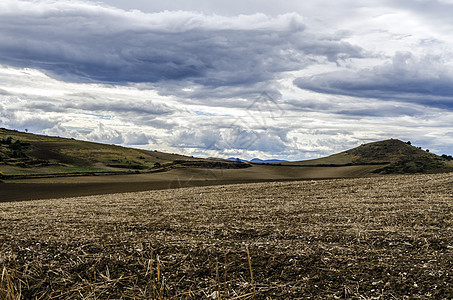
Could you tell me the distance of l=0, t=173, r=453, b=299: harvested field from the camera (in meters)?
7.03

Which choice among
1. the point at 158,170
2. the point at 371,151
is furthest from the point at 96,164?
the point at 371,151

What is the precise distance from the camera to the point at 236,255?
8.95 m

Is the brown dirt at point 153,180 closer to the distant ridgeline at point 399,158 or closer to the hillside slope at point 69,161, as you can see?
the distant ridgeline at point 399,158

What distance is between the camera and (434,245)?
915cm

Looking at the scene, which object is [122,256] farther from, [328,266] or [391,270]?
[391,270]

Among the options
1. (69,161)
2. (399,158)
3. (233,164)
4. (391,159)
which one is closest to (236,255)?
(391,159)

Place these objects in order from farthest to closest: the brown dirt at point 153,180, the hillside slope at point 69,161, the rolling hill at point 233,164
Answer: the hillside slope at point 69,161
the rolling hill at point 233,164
the brown dirt at point 153,180

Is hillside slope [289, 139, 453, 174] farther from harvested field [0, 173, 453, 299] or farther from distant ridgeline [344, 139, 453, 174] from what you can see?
harvested field [0, 173, 453, 299]

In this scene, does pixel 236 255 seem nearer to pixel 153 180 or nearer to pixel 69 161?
pixel 153 180

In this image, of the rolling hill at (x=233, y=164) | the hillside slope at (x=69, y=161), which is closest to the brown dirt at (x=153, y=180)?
the rolling hill at (x=233, y=164)

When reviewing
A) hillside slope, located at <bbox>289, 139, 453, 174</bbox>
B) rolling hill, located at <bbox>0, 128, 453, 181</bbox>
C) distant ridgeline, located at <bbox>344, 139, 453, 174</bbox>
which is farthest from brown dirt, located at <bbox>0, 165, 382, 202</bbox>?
distant ridgeline, located at <bbox>344, 139, 453, 174</bbox>

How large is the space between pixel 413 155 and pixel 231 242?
7063 cm

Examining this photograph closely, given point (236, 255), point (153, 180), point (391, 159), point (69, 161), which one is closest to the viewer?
point (236, 255)

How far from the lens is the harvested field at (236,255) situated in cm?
703
